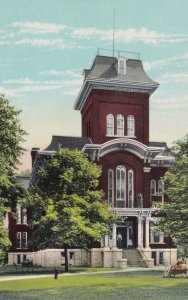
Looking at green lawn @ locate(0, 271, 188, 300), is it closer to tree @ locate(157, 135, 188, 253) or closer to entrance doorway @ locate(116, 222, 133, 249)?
tree @ locate(157, 135, 188, 253)

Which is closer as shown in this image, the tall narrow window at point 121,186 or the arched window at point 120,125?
the tall narrow window at point 121,186

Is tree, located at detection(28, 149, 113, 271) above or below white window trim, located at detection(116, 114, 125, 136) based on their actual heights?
below

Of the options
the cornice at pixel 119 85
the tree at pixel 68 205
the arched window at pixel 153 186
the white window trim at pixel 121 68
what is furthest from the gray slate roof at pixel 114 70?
the tree at pixel 68 205

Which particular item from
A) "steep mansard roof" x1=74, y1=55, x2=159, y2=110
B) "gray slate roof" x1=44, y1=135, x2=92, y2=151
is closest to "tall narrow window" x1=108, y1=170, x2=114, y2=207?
"gray slate roof" x1=44, y1=135, x2=92, y2=151

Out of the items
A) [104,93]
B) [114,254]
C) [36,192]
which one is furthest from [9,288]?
[104,93]

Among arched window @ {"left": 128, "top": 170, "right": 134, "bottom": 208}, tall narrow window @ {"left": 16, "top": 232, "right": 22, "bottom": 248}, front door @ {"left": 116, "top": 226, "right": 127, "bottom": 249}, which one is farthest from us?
tall narrow window @ {"left": 16, "top": 232, "right": 22, "bottom": 248}

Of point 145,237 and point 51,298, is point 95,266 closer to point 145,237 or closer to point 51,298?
point 145,237

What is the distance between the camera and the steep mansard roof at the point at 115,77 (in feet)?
172

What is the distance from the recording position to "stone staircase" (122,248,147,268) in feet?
154

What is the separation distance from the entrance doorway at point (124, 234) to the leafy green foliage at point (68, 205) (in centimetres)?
858

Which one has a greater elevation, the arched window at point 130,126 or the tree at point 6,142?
the arched window at point 130,126

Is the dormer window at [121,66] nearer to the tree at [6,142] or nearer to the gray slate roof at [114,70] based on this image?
the gray slate roof at [114,70]

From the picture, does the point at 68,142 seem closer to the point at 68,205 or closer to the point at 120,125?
the point at 120,125

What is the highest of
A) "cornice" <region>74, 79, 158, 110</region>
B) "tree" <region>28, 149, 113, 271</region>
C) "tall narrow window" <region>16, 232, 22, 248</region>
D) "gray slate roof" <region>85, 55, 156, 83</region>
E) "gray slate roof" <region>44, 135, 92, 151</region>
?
"gray slate roof" <region>85, 55, 156, 83</region>
